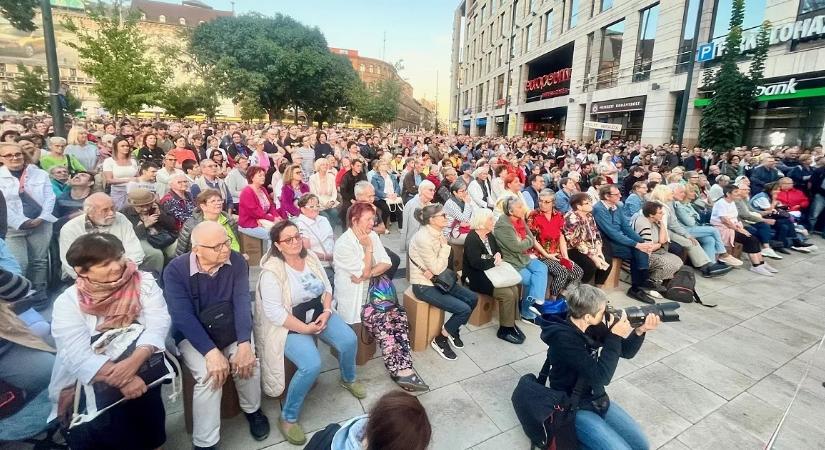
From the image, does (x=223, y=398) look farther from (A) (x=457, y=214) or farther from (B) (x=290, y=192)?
(A) (x=457, y=214)

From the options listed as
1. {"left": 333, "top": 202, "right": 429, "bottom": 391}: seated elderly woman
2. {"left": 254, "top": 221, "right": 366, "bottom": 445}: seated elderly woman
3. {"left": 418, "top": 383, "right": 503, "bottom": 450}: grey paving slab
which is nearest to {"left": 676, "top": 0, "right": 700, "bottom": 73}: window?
{"left": 333, "top": 202, "right": 429, "bottom": 391}: seated elderly woman

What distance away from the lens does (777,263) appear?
7465mm

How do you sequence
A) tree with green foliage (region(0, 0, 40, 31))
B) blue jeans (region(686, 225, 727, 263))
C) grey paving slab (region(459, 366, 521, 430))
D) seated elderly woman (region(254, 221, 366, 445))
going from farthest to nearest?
tree with green foliage (region(0, 0, 40, 31)), blue jeans (region(686, 225, 727, 263)), grey paving slab (region(459, 366, 521, 430)), seated elderly woman (region(254, 221, 366, 445))

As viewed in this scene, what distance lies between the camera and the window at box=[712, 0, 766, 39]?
547 inches

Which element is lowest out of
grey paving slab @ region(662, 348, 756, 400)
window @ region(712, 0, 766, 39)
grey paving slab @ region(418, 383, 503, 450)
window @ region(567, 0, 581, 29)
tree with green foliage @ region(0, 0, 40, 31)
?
grey paving slab @ region(418, 383, 503, 450)

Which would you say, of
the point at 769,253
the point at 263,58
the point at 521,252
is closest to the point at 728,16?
the point at 769,253

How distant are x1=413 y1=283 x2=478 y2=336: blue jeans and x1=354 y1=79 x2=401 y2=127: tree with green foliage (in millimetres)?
39739

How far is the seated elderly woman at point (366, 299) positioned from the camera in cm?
348

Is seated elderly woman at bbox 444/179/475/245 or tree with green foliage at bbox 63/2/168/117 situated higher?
tree with green foliage at bbox 63/2/168/117

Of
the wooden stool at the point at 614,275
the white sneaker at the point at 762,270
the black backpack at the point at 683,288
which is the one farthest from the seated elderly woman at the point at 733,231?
the wooden stool at the point at 614,275

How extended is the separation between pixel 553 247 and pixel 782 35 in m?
14.3

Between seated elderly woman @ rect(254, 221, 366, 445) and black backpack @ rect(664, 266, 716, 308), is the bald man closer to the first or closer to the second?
seated elderly woman @ rect(254, 221, 366, 445)

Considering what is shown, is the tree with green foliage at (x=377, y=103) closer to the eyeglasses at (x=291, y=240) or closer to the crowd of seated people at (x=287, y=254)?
the crowd of seated people at (x=287, y=254)

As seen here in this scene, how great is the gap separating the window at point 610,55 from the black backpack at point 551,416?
2354 centimetres
